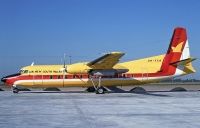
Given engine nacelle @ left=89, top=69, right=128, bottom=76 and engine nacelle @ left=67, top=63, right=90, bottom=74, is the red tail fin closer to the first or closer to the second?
engine nacelle @ left=89, top=69, right=128, bottom=76

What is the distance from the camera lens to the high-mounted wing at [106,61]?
3001 centimetres

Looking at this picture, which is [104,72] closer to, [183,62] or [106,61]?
[106,61]

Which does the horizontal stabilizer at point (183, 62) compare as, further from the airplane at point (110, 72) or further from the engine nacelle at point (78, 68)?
the engine nacelle at point (78, 68)

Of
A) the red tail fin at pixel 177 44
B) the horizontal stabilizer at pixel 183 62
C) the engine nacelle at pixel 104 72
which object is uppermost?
the red tail fin at pixel 177 44

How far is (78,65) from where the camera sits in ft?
109

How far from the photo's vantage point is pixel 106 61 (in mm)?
31891

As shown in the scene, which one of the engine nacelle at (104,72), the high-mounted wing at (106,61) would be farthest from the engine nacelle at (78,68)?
the engine nacelle at (104,72)

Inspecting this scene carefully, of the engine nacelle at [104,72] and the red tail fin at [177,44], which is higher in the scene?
the red tail fin at [177,44]

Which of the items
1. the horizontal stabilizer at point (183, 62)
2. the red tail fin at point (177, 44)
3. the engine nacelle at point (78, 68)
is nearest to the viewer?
the engine nacelle at point (78, 68)

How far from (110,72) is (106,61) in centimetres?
182

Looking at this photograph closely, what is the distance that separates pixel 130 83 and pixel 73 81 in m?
5.74

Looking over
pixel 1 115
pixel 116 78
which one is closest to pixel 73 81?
pixel 116 78

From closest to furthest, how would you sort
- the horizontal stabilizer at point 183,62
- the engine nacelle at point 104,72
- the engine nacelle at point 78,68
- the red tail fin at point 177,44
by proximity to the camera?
the engine nacelle at point 78,68, the engine nacelle at point 104,72, the horizontal stabilizer at point 183,62, the red tail fin at point 177,44

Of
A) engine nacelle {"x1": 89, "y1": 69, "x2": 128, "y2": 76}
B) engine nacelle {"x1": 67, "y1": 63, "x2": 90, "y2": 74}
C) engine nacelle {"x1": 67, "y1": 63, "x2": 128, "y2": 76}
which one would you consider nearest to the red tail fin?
engine nacelle {"x1": 89, "y1": 69, "x2": 128, "y2": 76}
